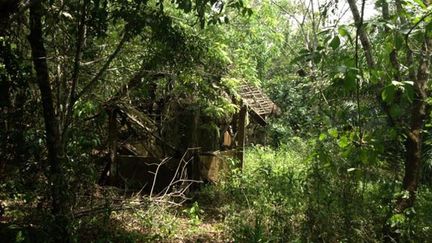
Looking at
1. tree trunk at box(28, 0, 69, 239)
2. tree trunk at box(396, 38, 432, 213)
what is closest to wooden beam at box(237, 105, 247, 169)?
tree trunk at box(396, 38, 432, 213)

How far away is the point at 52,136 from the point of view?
14.3 feet

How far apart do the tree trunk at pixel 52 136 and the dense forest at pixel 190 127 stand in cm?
1

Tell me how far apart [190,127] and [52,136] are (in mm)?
4774

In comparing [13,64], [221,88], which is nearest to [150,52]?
[13,64]

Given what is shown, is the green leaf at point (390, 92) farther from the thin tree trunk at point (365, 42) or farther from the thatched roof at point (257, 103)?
the thatched roof at point (257, 103)

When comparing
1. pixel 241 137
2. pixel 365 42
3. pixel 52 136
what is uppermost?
pixel 365 42

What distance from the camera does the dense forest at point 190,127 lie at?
149 inches

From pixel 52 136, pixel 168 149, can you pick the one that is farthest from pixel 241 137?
pixel 52 136

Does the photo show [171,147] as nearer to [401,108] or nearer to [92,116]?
[92,116]

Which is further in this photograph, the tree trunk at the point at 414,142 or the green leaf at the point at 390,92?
the tree trunk at the point at 414,142

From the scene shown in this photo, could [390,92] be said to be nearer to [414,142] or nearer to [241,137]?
[414,142]

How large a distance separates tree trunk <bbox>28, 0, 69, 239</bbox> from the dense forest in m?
0.01

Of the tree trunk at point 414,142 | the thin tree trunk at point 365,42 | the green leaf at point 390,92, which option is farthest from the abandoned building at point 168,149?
the green leaf at point 390,92

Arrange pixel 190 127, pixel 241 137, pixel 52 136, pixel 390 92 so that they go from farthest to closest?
pixel 241 137 → pixel 190 127 → pixel 52 136 → pixel 390 92
